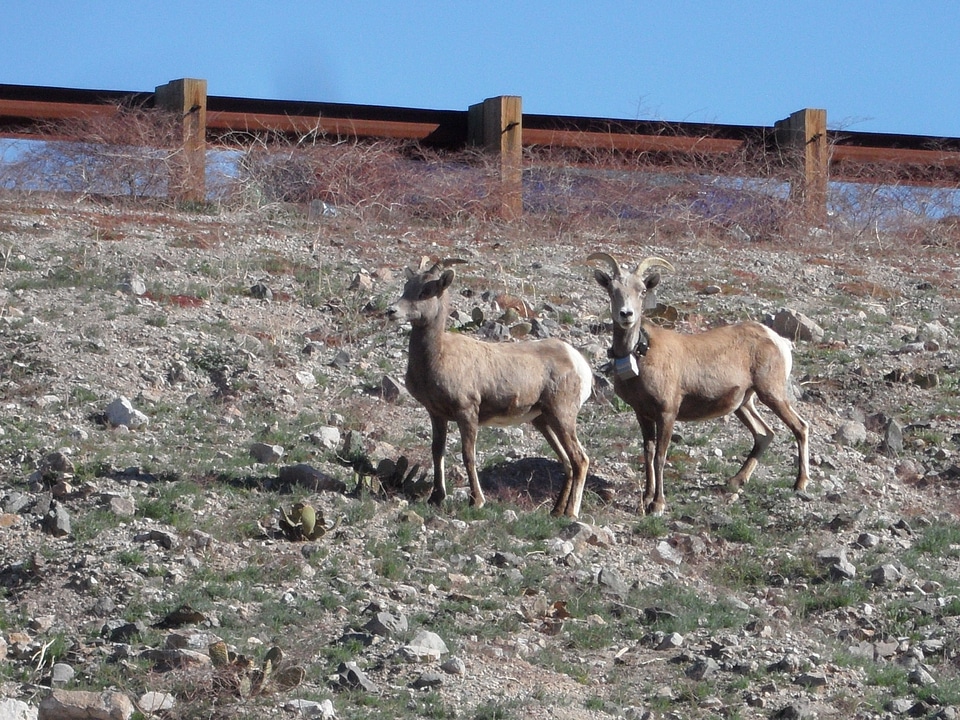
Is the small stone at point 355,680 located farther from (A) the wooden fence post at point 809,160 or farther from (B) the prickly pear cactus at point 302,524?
(A) the wooden fence post at point 809,160

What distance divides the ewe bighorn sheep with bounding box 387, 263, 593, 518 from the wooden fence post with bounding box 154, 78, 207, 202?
5.85m

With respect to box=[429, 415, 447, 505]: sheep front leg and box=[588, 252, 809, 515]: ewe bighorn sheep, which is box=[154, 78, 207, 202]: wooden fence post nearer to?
box=[588, 252, 809, 515]: ewe bighorn sheep

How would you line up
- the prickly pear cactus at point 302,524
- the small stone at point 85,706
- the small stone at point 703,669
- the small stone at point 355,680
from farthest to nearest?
the prickly pear cactus at point 302,524 < the small stone at point 703,669 < the small stone at point 355,680 < the small stone at point 85,706

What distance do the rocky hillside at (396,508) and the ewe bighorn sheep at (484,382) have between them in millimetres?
351

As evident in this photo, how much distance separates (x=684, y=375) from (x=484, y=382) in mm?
1624

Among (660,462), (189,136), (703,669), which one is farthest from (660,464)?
(189,136)

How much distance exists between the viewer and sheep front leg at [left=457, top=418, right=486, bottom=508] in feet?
31.0

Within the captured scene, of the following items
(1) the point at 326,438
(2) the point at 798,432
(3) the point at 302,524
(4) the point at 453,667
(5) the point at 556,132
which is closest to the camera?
(4) the point at 453,667

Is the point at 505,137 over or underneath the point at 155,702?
over

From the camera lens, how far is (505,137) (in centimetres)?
1633

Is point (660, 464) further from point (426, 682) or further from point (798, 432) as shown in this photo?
point (426, 682)

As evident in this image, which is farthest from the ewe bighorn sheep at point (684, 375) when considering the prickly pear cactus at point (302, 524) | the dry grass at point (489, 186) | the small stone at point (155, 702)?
the dry grass at point (489, 186)

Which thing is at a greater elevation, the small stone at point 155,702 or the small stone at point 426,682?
the small stone at point 155,702

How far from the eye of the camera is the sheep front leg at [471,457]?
945 cm
